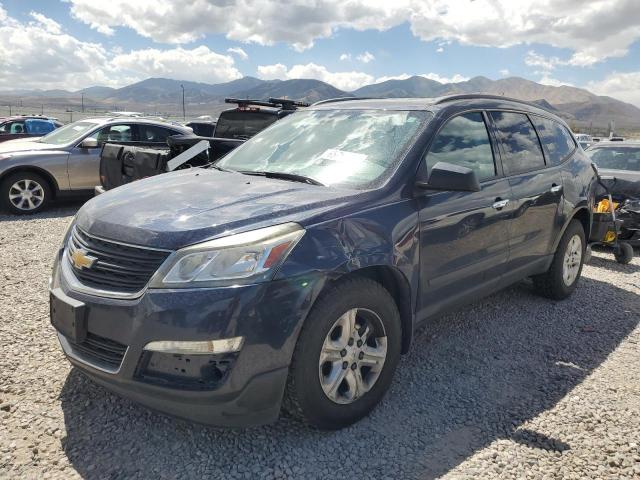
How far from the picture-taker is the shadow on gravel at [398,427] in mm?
2465

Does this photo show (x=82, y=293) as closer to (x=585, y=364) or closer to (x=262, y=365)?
→ (x=262, y=365)

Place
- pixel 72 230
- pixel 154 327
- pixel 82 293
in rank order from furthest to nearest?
pixel 72 230 < pixel 82 293 < pixel 154 327

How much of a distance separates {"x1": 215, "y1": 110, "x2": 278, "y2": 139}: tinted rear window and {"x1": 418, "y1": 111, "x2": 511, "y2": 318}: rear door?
4.68m

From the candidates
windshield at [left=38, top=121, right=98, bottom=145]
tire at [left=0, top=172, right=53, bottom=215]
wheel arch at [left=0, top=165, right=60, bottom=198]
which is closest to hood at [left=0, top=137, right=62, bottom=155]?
Answer: windshield at [left=38, top=121, right=98, bottom=145]

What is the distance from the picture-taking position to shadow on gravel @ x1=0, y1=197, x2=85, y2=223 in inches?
313

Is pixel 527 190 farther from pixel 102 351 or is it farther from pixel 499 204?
pixel 102 351

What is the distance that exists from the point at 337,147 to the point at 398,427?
176 centimetres

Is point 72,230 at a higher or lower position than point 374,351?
higher

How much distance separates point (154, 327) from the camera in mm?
2227

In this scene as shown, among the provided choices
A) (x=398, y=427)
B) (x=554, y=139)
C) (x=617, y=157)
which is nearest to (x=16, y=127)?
(x=554, y=139)

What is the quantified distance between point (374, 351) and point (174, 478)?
1.18m

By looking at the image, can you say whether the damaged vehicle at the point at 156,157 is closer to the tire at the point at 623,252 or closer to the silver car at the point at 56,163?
the silver car at the point at 56,163

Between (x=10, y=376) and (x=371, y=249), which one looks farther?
(x=10, y=376)

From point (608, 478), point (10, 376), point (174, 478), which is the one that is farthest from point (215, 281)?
point (608, 478)
